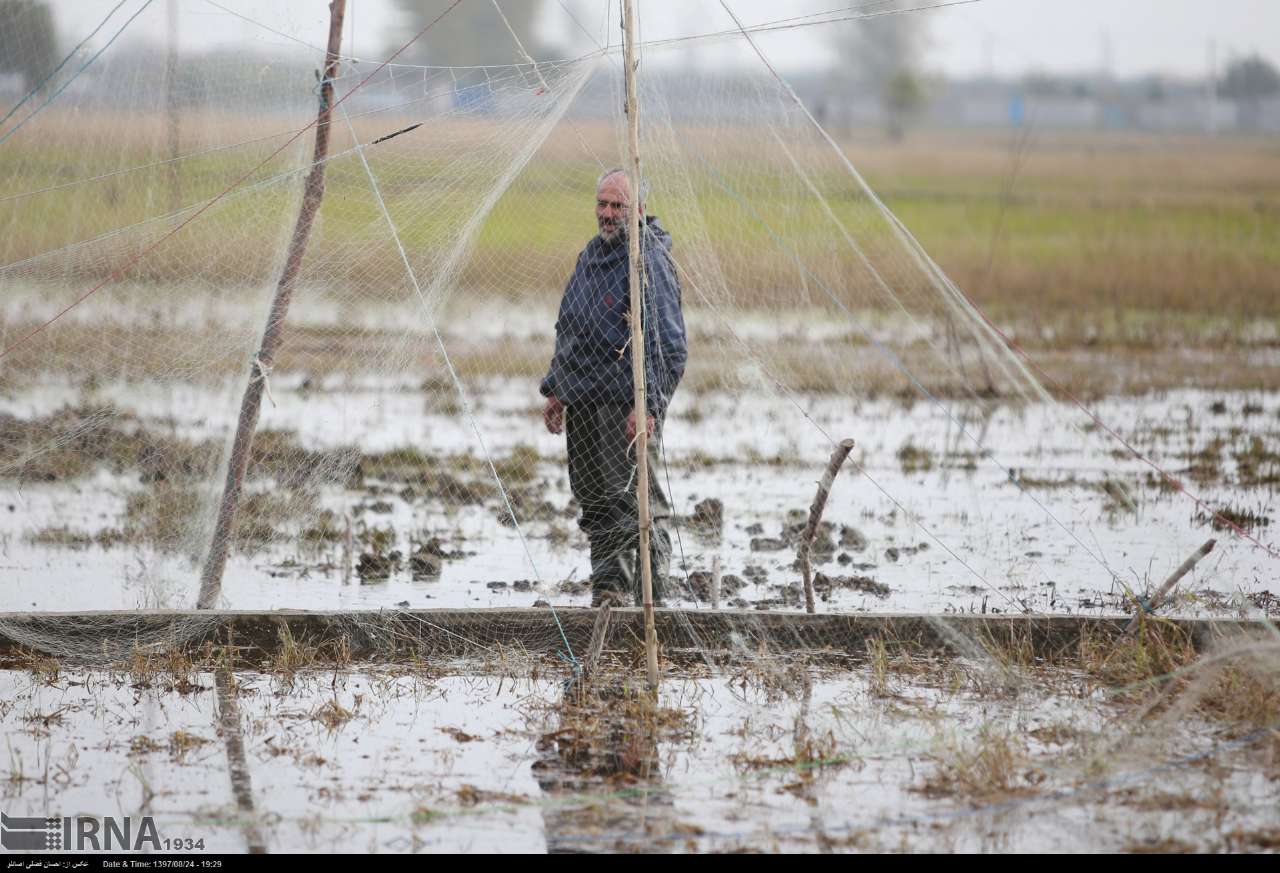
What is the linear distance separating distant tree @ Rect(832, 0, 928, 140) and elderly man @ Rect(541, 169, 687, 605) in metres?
56.4

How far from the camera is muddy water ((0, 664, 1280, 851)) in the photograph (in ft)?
14.7

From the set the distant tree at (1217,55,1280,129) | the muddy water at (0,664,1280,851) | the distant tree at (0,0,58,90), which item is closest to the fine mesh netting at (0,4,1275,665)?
the distant tree at (0,0,58,90)

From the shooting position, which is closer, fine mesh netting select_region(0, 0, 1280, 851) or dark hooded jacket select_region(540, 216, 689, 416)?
fine mesh netting select_region(0, 0, 1280, 851)

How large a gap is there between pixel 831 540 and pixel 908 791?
375 centimetres

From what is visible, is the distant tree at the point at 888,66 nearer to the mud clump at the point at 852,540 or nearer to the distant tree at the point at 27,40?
the mud clump at the point at 852,540

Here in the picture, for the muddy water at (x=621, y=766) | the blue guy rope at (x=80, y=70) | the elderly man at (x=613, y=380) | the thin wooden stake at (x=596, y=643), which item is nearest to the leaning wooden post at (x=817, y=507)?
A: the muddy water at (x=621, y=766)

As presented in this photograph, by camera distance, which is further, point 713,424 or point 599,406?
point 713,424

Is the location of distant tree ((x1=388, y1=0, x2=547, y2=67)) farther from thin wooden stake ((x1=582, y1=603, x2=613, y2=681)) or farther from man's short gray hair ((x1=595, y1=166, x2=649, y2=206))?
thin wooden stake ((x1=582, y1=603, x2=613, y2=681))

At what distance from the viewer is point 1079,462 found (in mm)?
10859

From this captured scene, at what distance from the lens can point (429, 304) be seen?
6457 millimetres

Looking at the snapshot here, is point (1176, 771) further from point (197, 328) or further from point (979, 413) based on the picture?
point (979, 413)

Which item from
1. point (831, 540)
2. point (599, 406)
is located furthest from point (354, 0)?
point (831, 540)

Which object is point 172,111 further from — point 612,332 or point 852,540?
point 852,540
